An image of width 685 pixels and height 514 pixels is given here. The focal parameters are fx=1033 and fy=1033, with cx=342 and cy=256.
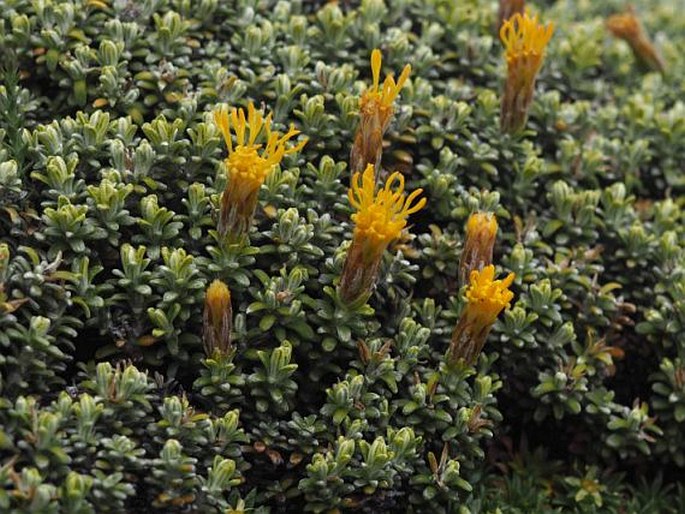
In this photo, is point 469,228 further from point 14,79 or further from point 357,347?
point 14,79

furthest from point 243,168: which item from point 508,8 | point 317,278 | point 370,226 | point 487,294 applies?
point 508,8

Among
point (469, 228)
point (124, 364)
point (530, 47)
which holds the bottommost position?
point (124, 364)

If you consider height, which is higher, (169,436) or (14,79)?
(14,79)

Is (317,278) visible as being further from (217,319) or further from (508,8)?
(508,8)

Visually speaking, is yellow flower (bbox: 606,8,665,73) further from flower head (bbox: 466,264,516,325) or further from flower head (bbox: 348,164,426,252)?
flower head (bbox: 348,164,426,252)

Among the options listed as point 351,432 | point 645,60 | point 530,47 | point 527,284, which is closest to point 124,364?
point 351,432

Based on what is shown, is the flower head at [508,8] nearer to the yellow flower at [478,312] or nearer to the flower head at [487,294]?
the yellow flower at [478,312]

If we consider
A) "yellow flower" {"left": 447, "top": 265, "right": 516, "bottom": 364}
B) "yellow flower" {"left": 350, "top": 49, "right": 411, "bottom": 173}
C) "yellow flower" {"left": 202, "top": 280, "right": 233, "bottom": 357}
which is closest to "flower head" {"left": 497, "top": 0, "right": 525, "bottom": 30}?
"yellow flower" {"left": 350, "top": 49, "right": 411, "bottom": 173}
